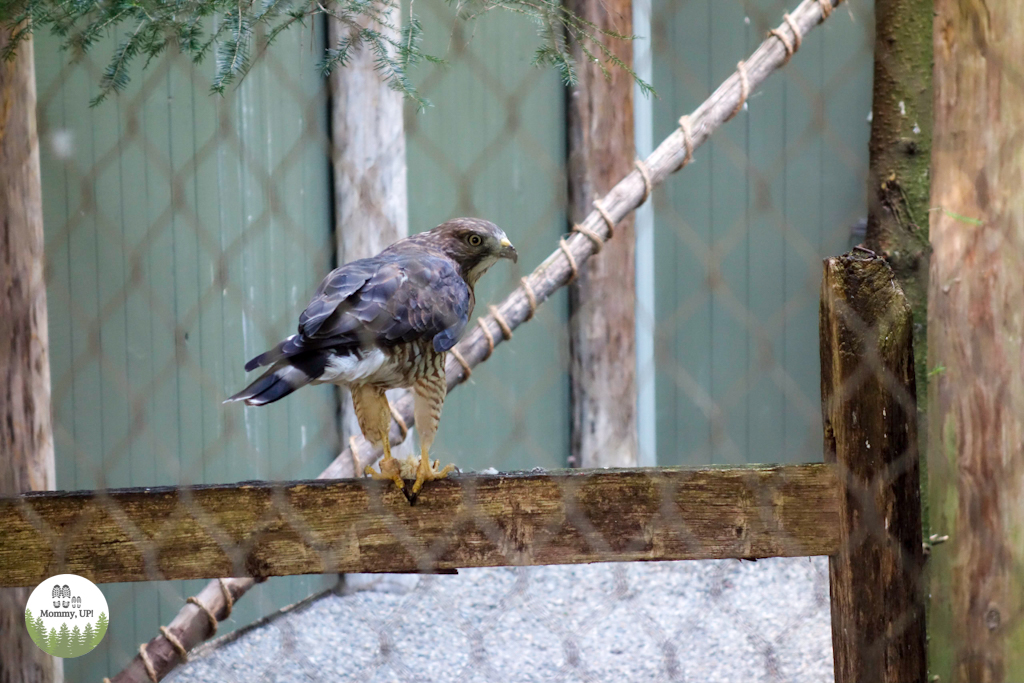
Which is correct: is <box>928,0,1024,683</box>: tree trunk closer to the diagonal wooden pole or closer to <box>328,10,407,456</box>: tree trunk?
the diagonal wooden pole

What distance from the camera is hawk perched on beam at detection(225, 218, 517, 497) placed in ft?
3.75

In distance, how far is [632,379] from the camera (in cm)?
404

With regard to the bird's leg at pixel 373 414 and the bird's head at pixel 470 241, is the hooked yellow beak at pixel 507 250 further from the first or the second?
the bird's leg at pixel 373 414

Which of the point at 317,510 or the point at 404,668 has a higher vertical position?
the point at 317,510

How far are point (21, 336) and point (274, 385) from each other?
108cm

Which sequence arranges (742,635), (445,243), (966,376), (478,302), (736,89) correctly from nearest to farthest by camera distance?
1. (445,243)
2. (966,376)
3. (736,89)
4. (742,635)
5. (478,302)

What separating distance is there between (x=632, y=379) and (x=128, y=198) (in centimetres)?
227

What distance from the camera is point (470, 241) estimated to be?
1.51 metres

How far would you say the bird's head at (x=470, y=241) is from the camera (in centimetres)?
150

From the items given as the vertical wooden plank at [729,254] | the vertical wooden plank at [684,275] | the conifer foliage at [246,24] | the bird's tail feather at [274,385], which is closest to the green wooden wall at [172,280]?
the conifer foliage at [246,24]

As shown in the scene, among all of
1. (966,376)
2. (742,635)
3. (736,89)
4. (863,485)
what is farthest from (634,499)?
(742,635)

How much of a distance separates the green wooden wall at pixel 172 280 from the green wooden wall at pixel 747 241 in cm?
168

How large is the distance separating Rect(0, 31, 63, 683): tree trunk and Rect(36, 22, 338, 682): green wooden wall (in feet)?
0.49

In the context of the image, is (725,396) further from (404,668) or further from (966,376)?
(966,376)
